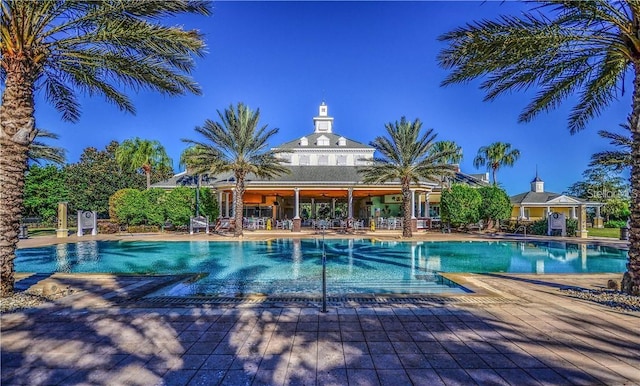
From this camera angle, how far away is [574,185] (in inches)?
2013

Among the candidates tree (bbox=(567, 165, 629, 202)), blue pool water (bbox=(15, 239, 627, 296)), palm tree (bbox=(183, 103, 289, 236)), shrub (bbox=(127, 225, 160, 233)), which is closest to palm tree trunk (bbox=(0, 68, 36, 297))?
blue pool water (bbox=(15, 239, 627, 296))

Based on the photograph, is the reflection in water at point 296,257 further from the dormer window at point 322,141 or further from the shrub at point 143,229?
the shrub at point 143,229

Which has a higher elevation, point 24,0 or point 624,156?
point 24,0

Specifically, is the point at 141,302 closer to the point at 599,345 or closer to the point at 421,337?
the point at 421,337

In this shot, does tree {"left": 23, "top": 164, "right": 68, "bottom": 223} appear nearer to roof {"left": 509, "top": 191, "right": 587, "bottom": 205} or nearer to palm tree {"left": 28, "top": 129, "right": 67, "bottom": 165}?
palm tree {"left": 28, "top": 129, "right": 67, "bottom": 165}

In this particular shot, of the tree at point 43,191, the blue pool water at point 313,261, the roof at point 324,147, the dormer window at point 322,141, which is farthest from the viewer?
the dormer window at point 322,141

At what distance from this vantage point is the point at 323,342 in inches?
166

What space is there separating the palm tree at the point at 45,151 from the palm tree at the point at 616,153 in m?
27.0

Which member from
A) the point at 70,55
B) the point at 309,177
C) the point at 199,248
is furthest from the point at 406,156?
the point at 70,55

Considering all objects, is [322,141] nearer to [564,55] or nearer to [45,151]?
[45,151]

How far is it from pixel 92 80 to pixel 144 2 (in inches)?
107

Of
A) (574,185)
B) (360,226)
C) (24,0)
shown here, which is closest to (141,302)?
(24,0)

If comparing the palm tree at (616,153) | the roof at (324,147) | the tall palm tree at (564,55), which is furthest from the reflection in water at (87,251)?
the palm tree at (616,153)

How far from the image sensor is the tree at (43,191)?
29703 millimetres
